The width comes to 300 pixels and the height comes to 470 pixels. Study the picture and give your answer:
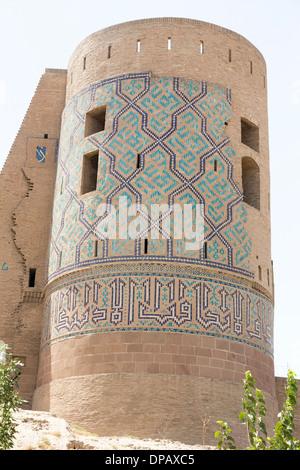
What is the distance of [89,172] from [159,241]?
6.50 ft

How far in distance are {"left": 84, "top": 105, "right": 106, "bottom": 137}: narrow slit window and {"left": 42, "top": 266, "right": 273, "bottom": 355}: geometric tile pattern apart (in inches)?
101

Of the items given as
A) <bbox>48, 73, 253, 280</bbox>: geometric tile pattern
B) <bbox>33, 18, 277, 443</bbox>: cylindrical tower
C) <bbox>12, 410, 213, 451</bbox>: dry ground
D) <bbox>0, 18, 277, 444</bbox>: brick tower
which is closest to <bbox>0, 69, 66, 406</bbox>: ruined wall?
<bbox>0, 18, 277, 444</bbox>: brick tower

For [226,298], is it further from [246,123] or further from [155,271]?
[246,123]

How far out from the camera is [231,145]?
497 inches

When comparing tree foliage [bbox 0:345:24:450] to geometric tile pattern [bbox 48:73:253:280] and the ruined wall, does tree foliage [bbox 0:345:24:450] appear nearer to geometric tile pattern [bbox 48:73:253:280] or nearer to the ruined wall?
geometric tile pattern [bbox 48:73:253:280]

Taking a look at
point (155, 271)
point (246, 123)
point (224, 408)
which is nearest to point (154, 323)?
point (155, 271)

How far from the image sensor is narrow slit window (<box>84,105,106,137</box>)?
1292cm

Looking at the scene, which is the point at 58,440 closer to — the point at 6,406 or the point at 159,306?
the point at 6,406

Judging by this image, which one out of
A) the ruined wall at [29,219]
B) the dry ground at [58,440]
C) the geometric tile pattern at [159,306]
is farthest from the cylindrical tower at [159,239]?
the dry ground at [58,440]

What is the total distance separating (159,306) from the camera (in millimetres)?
11242

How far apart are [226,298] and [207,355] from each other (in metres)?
0.92
